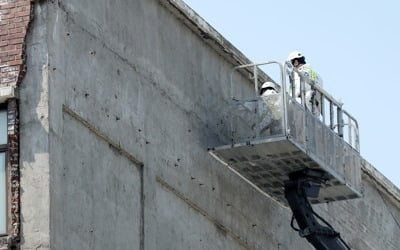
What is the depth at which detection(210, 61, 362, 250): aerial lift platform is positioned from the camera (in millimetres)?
28688

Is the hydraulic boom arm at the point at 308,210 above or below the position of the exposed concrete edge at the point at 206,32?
below

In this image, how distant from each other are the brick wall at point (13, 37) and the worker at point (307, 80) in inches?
251

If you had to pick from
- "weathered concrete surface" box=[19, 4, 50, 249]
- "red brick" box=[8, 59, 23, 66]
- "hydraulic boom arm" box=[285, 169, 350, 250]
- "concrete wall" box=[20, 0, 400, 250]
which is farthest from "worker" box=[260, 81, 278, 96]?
"red brick" box=[8, 59, 23, 66]

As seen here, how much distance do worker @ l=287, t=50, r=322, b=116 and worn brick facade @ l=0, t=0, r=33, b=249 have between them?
6.41 meters

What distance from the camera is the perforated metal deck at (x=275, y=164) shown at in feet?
94.2

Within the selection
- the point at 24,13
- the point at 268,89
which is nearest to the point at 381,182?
the point at 268,89

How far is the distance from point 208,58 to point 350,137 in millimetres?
3367

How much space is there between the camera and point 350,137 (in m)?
31.5

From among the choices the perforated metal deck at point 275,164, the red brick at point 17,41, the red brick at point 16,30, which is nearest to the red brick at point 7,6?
the red brick at point 16,30

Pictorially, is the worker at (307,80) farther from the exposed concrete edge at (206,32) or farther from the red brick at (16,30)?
the red brick at (16,30)

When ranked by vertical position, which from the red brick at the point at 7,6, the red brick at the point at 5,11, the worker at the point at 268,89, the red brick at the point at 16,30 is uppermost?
the red brick at the point at 7,6

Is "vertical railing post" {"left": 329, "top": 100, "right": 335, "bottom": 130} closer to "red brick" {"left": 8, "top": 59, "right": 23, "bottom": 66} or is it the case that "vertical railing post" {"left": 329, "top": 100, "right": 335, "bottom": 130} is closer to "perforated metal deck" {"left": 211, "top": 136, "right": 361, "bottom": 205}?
"perforated metal deck" {"left": 211, "top": 136, "right": 361, "bottom": 205}

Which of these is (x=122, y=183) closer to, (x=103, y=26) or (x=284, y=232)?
(x=103, y=26)

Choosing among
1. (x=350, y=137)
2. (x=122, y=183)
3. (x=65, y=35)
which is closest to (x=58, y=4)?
(x=65, y=35)
